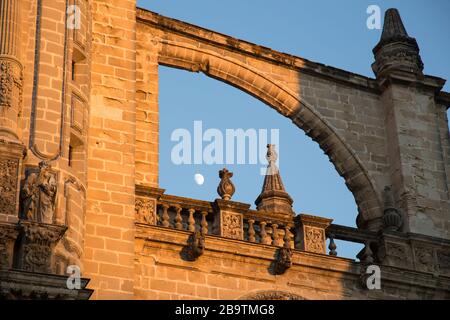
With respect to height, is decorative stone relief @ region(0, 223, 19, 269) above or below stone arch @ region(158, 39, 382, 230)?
below

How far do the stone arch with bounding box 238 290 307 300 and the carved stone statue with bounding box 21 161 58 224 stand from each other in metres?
3.54

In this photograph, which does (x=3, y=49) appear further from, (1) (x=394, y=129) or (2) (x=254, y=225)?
(1) (x=394, y=129)

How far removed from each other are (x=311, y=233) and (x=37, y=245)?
5.35m

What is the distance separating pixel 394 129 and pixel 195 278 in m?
5.29

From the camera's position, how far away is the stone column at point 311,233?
21406 millimetres

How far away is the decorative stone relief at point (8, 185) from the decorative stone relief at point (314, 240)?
523 cm

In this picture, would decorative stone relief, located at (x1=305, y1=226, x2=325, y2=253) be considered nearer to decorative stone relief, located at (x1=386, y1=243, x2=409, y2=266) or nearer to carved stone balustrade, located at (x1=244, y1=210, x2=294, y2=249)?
carved stone balustrade, located at (x1=244, y1=210, x2=294, y2=249)

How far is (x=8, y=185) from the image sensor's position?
59.1 feet

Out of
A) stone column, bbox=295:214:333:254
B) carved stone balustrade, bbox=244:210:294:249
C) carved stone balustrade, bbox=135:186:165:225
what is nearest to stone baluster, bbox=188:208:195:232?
carved stone balustrade, bbox=135:186:165:225

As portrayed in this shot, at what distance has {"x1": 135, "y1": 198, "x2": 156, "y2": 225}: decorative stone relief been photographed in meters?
20.3

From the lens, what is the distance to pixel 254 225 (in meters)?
21.5

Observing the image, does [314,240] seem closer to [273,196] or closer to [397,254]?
[397,254]

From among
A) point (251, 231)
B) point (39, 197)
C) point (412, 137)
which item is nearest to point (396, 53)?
point (412, 137)

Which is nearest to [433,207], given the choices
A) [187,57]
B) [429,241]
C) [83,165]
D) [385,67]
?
[429,241]
